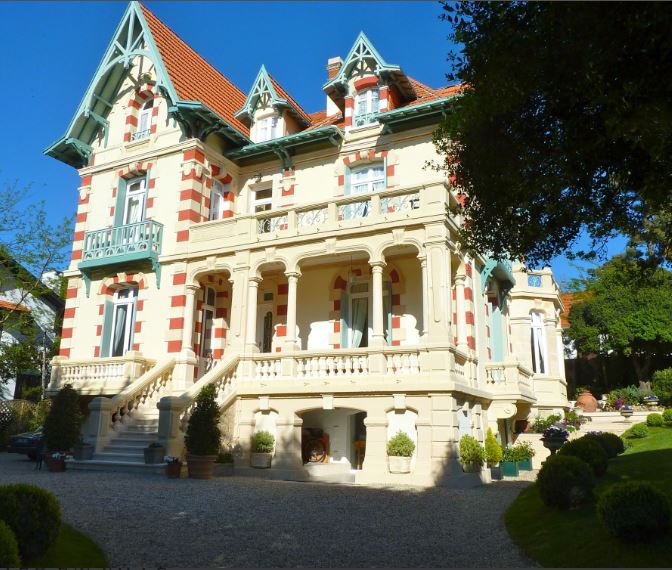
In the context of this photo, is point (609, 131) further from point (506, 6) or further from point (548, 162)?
point (506, 6)

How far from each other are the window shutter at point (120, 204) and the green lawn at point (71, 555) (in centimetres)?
1341

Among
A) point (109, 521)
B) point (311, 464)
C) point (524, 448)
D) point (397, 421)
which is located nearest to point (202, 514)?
point (109, 521)

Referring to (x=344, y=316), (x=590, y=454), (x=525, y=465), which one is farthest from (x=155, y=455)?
(x=525, y=465)

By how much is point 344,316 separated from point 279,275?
2.45m

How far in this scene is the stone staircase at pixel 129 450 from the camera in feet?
42.1

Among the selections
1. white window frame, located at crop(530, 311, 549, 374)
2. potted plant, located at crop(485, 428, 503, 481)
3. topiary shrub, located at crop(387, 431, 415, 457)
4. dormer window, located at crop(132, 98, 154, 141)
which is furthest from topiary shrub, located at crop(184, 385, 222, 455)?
white window frame, located at crop(530, 311, 549, 374)

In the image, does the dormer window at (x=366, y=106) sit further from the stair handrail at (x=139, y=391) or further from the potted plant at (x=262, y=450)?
the potted plant at (x=262, y=450)

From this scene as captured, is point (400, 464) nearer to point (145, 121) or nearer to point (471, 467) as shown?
point (471, 467)

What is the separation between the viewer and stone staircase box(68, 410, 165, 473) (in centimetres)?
1284

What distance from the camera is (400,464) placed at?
40.3ft

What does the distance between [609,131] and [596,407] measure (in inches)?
943

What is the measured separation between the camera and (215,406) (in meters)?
12.9

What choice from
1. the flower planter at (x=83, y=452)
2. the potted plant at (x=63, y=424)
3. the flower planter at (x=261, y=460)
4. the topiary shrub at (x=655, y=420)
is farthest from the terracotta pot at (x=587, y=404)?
the potted plant at (x=63, y=424)

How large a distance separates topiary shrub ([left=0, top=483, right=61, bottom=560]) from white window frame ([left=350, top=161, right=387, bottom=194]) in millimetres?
13068
